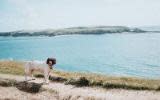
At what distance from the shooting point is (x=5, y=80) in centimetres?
2464

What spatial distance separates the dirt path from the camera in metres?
19.4

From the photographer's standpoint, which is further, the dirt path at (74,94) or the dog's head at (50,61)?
the dog's head at (50,61)

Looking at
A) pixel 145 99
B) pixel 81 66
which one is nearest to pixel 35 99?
pixel 145 99

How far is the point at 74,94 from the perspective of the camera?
20.5 m

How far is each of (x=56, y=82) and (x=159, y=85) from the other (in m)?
7.56

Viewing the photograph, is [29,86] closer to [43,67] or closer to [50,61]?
[43,67]

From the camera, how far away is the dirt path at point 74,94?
1945 centimetres

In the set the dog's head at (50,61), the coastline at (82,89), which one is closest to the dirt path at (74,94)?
the coastline at (82,89)

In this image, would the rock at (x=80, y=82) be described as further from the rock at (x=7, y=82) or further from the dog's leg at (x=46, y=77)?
the rock at (x=7, y=82)

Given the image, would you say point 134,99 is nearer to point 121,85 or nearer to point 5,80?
point 121,85

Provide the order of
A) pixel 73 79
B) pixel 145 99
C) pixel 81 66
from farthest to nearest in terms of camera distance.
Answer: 1. pixel 81 66
2. pixel 73 79
3. pixel 145 99

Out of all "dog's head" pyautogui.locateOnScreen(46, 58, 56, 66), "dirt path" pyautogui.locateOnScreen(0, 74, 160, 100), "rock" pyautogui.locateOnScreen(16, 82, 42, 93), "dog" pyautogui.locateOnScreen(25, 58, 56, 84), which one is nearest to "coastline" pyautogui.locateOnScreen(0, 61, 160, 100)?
"dirt path" pyautogui.locateOnScreen(0, 74, 160, 100)

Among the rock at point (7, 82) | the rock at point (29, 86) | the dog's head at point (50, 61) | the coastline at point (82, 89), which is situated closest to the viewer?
the coastline at point (82, 89)

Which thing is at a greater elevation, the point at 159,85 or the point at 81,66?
the point at 159,85
